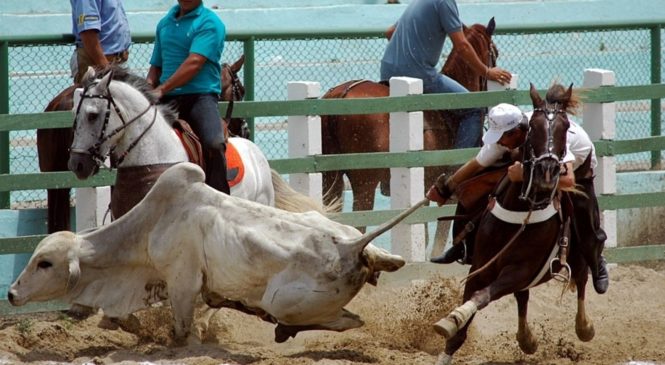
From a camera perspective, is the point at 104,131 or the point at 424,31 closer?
the point at 104,131

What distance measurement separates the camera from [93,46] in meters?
11.0

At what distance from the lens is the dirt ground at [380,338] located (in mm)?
8859

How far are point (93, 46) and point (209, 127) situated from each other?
1.47 m

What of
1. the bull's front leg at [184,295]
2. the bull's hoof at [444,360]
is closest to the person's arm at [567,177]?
the bull's hoof at [444,360]

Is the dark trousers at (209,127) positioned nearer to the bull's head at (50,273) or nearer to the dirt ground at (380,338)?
the dirt ground at (380,338)

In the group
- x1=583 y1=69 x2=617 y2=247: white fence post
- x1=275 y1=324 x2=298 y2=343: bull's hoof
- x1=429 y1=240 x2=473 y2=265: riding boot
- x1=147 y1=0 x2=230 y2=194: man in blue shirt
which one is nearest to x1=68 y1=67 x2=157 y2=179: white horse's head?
x1=147 y1=0 x2=230 y2=194: man in blue shirt

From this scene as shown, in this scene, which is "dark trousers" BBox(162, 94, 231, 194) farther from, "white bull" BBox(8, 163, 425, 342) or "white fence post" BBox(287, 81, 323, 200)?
"white fence post" BBox(287, 81, 323, 200)

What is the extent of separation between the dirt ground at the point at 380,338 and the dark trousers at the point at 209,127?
950mm

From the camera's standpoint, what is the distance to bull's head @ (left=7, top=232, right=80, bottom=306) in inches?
344

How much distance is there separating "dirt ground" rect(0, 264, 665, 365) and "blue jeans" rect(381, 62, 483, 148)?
1.42 m

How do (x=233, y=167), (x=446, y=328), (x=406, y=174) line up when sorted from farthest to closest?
(x=406, y=174)
(x=233, y=167)
(x=446, y=328)

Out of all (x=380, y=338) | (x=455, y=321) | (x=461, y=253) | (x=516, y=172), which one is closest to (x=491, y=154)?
(x=516, y=172)

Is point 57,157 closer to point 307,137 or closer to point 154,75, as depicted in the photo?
point 154,75

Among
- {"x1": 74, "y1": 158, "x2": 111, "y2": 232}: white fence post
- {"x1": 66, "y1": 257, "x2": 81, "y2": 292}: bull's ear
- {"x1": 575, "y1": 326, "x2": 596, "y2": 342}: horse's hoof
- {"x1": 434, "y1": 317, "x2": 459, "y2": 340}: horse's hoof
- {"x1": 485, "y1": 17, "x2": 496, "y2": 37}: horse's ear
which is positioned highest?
{"x1": 485, "y1": 17, "x2": 496, "y2": 37}: horse's ear
